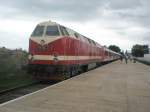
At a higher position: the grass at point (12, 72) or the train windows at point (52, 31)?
the train windows at point (52, 31)

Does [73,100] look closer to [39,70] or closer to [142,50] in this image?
[39,70]

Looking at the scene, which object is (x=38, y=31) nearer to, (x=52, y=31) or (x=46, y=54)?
(x=52, y=31)

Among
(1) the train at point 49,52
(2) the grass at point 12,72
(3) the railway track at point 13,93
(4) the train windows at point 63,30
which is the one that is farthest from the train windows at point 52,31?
(3) the railway track at point 13,93

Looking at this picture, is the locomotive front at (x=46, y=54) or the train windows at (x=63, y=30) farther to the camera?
the train windows at (x=63, y=30)

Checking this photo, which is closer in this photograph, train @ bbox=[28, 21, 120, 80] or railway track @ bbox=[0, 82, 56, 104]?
railway track @ bbox=[0, 82, 56, 104]

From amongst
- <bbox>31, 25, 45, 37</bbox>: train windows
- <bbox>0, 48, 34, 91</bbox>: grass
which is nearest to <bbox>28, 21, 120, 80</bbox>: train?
<bbox>31, 25, 45, 37</bbox>: train windows

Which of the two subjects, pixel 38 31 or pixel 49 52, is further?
pixel 38 31

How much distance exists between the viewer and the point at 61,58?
19625 millimetres

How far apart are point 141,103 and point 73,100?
2283mm

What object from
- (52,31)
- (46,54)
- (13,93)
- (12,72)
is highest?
(52,31)

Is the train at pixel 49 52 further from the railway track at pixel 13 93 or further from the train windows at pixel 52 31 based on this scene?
the railway track at pixel 13 93

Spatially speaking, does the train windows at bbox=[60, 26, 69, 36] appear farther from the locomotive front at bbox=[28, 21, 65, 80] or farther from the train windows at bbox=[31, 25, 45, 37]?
the train windows at bbox=[31, 25, 45, 37]

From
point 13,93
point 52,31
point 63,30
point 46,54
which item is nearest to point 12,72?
point 46,54

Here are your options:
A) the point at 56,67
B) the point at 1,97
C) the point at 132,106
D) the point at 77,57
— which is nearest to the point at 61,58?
the point at 56,67
